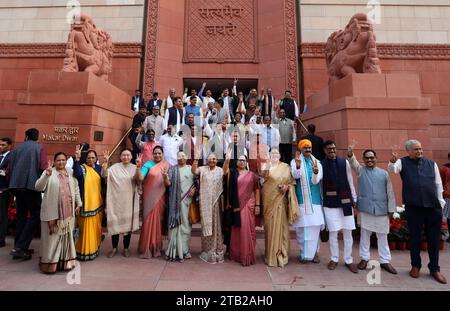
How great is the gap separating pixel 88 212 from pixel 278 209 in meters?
2.96

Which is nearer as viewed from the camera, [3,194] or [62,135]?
[3,194]

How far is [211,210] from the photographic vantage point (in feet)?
13.6

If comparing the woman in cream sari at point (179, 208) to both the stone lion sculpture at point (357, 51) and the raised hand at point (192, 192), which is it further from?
the stone lion sculpture at point (357, 51)

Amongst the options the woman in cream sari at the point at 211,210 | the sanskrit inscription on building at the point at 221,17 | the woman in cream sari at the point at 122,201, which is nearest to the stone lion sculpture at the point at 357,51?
the woman in cream sari at the point at 211,210

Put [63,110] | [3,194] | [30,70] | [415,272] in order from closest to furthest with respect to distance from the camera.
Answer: [415,272], [3,194], [63,110], [30,70]

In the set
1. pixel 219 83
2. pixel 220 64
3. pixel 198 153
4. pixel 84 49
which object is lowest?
pixel 198 153

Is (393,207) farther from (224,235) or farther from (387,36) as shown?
(387,36)

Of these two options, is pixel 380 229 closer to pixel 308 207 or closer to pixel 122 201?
pixel 308 207

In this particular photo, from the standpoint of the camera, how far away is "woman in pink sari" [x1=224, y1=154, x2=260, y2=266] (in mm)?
4023

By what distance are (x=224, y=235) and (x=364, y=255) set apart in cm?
213

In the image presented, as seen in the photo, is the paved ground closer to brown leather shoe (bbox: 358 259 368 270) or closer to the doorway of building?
brown leather shoe (bbox: 358 259 368 270)

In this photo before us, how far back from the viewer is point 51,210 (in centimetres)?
363

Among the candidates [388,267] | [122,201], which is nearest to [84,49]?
[122,201]

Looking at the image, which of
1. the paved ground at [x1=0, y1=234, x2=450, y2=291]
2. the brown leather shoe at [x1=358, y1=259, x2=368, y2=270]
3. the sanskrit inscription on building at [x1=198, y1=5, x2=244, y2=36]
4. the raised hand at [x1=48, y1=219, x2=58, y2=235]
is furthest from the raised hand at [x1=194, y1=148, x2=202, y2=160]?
the sanskrit inscription on building at [x1=198, y1=5, x2=244, y2=36]
